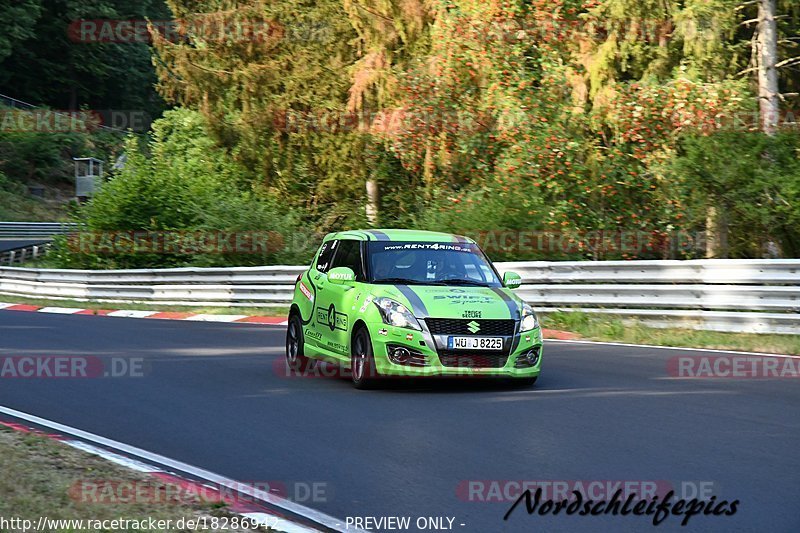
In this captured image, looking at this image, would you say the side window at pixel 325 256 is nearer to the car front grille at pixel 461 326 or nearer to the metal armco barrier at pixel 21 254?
the car front grille at pixel 461 326

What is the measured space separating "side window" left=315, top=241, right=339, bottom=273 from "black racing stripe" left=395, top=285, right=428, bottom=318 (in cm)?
197

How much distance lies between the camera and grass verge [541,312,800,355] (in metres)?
15.4

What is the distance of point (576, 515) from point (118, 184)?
32.3 meters

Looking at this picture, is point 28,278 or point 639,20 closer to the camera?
point 639,20

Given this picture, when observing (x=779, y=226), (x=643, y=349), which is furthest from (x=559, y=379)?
(x=779, y=226)

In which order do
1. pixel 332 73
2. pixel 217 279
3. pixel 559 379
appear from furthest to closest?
pixel 332 73 < pixel 217 279 < pixel 559 379

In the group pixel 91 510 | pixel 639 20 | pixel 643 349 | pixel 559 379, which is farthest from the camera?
pixel 639 20

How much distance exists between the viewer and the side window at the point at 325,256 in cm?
1385

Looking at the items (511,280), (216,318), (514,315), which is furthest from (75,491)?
(216,318)

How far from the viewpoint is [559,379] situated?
12.8 m

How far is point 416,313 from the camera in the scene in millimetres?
11641

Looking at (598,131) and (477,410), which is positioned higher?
(598,131)

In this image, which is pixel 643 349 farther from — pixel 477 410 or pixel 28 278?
pixel 28 278

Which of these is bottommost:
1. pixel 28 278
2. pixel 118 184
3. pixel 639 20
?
pixel 28 278
